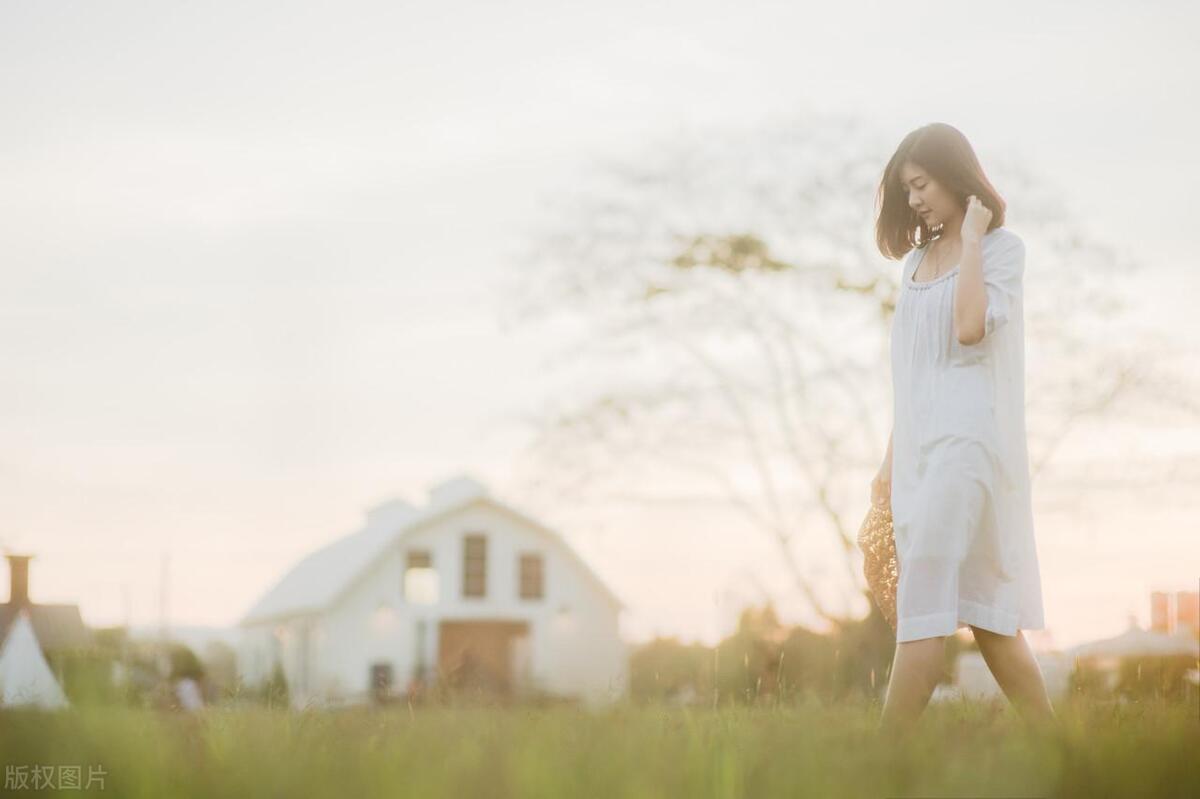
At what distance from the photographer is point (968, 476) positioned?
361cm

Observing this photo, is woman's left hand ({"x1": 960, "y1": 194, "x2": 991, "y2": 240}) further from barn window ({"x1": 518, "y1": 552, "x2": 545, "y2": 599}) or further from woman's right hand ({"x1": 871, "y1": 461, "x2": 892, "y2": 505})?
barn window ({"x1": 518, "y1": 552, "x2": 545, "y2": 599})

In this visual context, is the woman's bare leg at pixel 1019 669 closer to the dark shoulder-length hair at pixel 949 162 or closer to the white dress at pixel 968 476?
the white dress at pixel 968 476

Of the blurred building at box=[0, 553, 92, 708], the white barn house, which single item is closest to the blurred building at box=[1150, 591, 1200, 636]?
the blurred building at box=[0, 553, 92, 708]

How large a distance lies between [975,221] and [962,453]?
24.6 inches

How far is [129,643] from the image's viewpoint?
5.36 meters

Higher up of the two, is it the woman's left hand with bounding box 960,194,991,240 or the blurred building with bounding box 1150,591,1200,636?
the woman's left hand with bounding box 960,194,991,240

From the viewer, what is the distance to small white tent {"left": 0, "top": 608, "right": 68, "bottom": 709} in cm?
414

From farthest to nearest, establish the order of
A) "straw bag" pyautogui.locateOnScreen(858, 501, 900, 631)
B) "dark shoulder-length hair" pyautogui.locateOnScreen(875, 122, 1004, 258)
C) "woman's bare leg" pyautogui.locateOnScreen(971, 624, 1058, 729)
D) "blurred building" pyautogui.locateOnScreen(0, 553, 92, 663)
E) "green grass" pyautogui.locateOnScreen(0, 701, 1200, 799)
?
"blurred building" pyautogui.locateOnScreen(0, 553, 92, 663) < "straw bag" pyautogui.locateOnScreen(858, 501, 900, 631) < "dark shoulder-length hair" pyautogui.locateOnScreen(875, 122, 1004, 258) < "woman's bare leg" pyautogui.locateOnScreen(971, 624, 1058, 729) < "green grass" pyautogui.locateOnScreen(0, 701, 1200, 799)

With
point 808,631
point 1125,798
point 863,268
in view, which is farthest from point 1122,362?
point 1125,798

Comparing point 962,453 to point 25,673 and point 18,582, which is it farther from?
point 18,582

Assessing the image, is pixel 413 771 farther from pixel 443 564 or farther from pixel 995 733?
pixel 443 564

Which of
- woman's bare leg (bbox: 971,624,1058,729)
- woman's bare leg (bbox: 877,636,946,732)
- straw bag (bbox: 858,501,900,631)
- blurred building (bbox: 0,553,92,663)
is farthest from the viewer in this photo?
blurred building (bbox: 0,553,92,663)

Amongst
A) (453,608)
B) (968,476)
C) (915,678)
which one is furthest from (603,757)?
(453,608)

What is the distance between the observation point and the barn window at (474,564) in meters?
43.2
